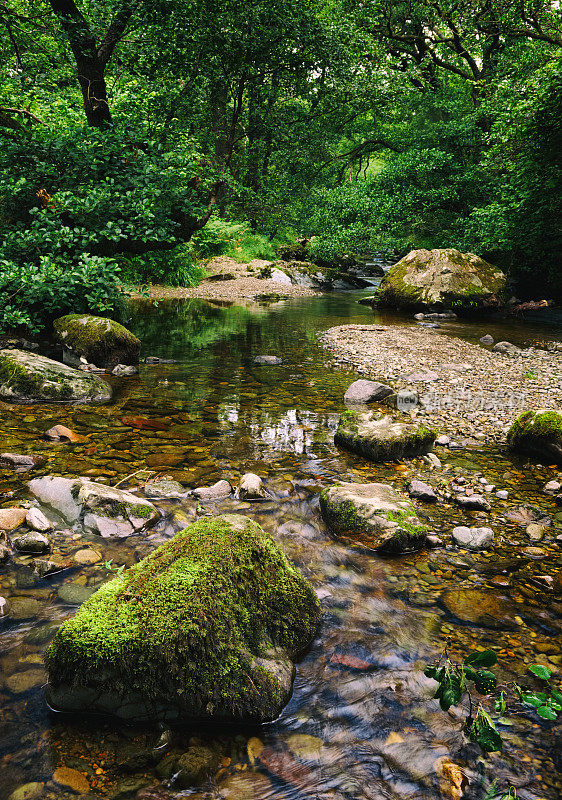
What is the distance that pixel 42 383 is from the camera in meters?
6.75

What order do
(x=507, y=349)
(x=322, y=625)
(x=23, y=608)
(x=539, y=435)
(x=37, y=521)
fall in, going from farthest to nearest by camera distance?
1. (x=507, y=349)
2. (x=539, y=435)
3. (x=37, y=521)
4. (x=322, y=625)
5. (x=23, y=608)

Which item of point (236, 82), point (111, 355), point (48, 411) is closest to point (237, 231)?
point (236, 82)

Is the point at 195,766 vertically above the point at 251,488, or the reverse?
the point at 251,488

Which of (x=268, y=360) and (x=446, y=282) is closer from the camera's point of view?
(x=268, y=360)

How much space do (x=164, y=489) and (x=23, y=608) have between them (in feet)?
5.66

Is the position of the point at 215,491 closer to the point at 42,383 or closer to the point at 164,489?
the point at 164,489

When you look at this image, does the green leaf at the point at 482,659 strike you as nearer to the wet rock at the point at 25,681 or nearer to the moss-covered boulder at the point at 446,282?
the wet rock at the point at 25,681

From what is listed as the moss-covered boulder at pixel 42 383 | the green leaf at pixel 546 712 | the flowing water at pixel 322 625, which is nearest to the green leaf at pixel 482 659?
the green leaf at pixel 546 712

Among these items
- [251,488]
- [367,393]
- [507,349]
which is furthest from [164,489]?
[507,349]

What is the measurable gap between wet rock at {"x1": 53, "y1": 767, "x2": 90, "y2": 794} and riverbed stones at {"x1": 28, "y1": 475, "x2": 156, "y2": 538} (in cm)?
186

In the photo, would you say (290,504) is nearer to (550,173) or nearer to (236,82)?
(236,82)

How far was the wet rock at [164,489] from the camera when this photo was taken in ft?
14.5

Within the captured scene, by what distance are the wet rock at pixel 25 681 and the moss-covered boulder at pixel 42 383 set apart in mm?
4829

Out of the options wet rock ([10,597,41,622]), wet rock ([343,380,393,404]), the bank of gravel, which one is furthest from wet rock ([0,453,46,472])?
the bank of gravel
